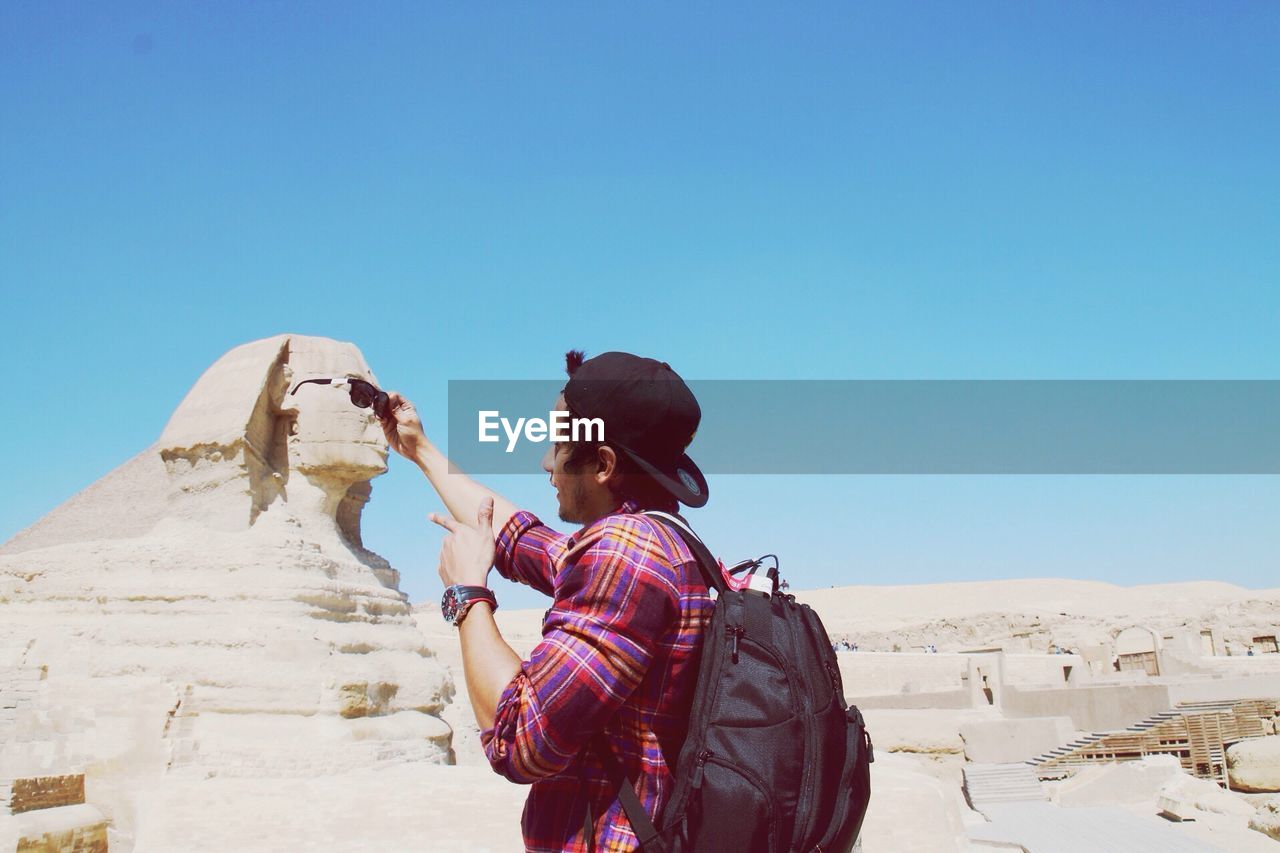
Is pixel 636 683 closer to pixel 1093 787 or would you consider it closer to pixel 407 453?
pixel 407 453

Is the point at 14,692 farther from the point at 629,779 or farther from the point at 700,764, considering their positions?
the point at 700,764

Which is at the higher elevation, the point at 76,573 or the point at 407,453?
the point at 76,573

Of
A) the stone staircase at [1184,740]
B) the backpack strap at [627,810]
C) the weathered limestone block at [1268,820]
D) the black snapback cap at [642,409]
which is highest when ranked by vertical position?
the black snapback cap at [642,409]

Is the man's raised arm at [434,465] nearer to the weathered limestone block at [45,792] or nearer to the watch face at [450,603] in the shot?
the watch face at [450,603]

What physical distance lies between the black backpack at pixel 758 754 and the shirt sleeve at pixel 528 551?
583 millimetres

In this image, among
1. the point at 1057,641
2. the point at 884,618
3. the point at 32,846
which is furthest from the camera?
the point at 884,618

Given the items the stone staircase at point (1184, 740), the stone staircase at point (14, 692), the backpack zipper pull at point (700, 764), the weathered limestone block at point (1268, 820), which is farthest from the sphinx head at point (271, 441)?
the stone staircase at point (1184, 740)

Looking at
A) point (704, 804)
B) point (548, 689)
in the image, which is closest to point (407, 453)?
point (548, 689)

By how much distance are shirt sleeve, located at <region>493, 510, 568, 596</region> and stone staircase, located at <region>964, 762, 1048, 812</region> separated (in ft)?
37.4

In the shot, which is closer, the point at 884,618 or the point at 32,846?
the point at 32,846

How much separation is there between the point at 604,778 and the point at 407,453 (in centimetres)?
104

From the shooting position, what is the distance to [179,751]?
782cm

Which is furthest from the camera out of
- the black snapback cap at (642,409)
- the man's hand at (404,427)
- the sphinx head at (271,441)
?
the sphinx head at (271,441)

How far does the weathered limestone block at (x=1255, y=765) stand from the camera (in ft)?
40.8
